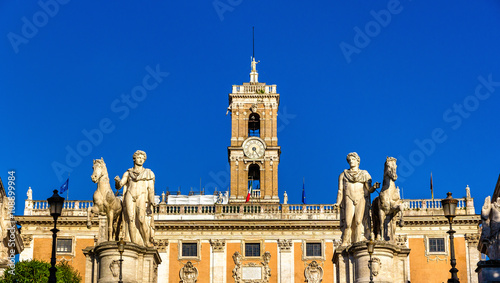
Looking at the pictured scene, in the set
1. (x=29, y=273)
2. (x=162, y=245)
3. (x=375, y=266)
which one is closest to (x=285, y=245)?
(x=162, y=245)

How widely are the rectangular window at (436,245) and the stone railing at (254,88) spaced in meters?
22.7

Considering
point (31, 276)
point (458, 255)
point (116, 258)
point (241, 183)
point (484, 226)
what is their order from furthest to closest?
1. point (241, 183)
2. point (458, 255)
3. point (31, 276)
4. point (484, 226)
5. point (116, 258)

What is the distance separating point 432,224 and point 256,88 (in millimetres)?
23251

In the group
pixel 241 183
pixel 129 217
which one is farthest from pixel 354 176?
pixel 241 183

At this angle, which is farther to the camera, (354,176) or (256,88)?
(256,88)

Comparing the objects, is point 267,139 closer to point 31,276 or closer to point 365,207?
point 31,276

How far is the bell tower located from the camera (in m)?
92.1

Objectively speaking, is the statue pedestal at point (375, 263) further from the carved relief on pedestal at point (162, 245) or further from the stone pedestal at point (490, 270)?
the carved relief on pedestal at point (162, 245)

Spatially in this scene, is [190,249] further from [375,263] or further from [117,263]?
[375,263]

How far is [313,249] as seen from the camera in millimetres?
84250

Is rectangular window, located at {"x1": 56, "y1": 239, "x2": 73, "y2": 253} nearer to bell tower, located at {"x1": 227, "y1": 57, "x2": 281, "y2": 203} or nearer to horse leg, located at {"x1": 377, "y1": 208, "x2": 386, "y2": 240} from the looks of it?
bell tower, located at {"x1": 227, "y1": 57, "x2": 281, "y2": 203}

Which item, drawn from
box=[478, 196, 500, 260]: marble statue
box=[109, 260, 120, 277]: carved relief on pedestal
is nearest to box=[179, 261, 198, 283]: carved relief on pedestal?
box=[478, 196, 500, 260]: marble statue

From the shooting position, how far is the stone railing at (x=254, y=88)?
96125 millimetres

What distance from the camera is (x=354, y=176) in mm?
34531
